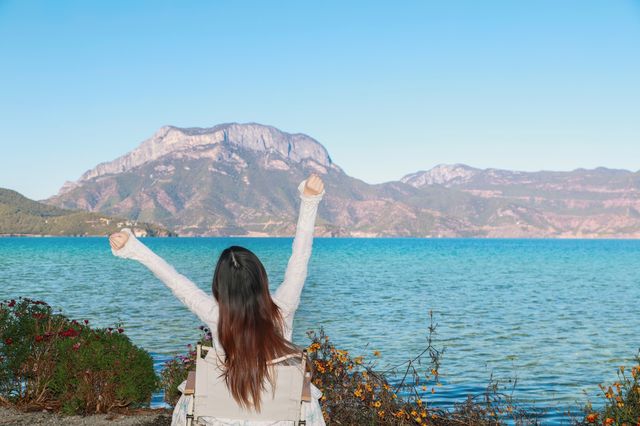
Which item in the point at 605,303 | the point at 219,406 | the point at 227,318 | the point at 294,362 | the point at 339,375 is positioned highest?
the point at 227,318

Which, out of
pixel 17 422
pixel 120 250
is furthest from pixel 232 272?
pixel 17 422

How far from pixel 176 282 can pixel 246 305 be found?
1.63 ft

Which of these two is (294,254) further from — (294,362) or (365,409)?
(365,409)

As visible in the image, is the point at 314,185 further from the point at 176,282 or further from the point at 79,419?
the point at 79,419

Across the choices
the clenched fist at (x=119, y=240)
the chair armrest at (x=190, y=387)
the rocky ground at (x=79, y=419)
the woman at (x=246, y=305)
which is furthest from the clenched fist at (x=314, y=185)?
the rocky ground at (x=79, y=419)

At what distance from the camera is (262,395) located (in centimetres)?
346

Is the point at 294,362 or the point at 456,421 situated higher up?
the point at 294,362

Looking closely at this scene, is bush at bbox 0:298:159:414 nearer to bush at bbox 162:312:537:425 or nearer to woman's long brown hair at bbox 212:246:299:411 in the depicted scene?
bush at bbox 162:312:537:425

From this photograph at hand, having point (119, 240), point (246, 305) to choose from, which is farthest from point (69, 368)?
point (246, 305)

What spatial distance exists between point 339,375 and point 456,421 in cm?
142

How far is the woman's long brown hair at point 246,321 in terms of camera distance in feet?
10.2

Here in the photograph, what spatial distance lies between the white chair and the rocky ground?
4362 mm

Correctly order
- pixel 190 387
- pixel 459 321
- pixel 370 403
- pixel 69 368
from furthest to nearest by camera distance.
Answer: pixel 459 321 → pixel 69 368 → pixel 370 403 → pixel 190 387

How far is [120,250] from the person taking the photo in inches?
134
